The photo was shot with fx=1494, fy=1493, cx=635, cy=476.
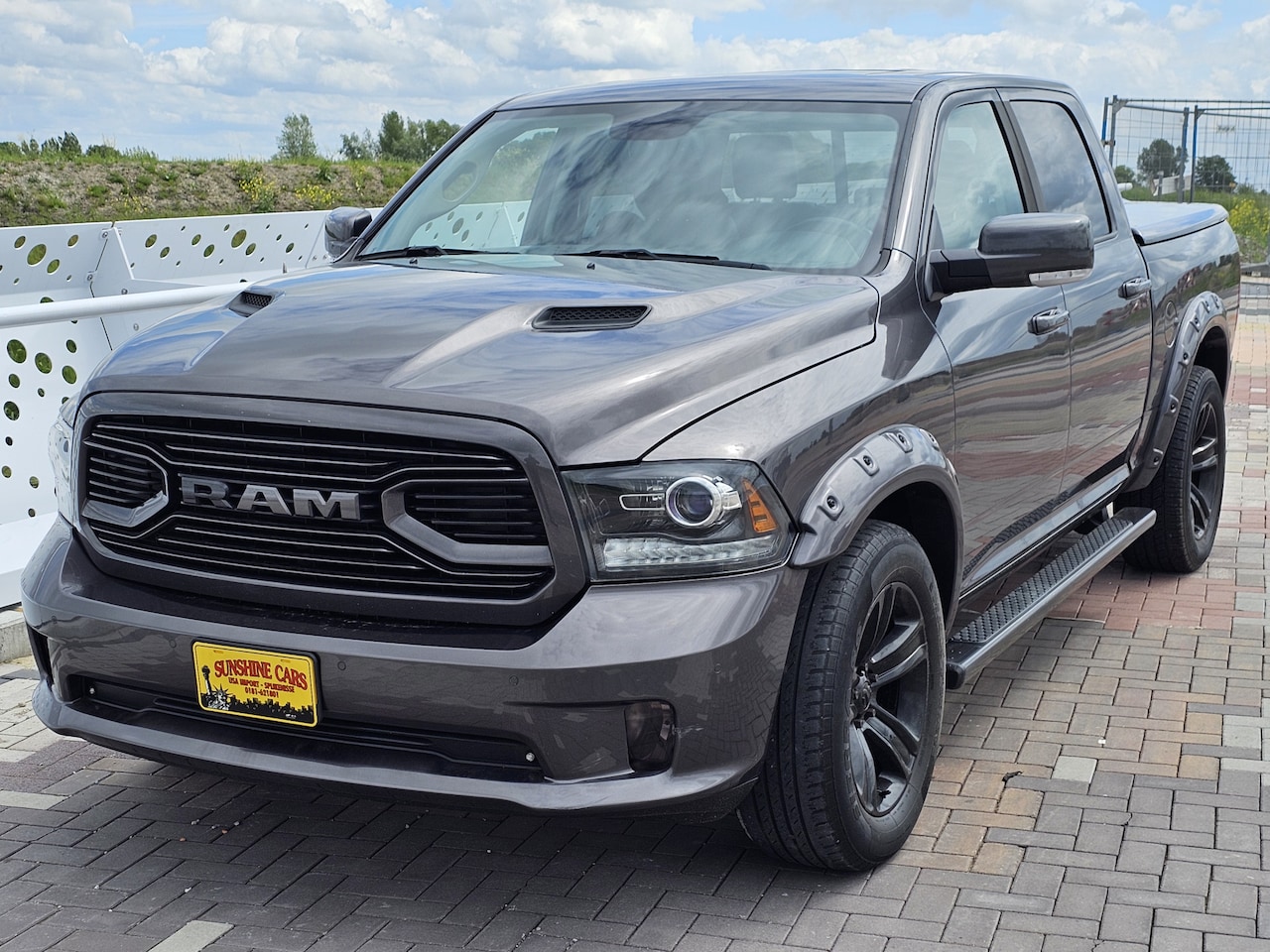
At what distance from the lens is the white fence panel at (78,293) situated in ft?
20.8

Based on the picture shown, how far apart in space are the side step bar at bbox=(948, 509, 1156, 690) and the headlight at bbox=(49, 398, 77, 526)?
229cm

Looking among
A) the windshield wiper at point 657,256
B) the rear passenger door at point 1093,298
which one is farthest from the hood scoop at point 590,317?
the rear passenger door at point 1093,298

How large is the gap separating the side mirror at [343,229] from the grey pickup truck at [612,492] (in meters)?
0.69

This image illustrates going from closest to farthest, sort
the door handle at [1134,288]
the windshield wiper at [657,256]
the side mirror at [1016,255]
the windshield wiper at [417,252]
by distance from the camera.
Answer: the side mirror at [1016,255]
the windshield wiper at [657,256]
the windshield wiper at [417,252]
the door handle at [1134,288]

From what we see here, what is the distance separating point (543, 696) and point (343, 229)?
2.62 meters

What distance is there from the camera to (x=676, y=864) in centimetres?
376

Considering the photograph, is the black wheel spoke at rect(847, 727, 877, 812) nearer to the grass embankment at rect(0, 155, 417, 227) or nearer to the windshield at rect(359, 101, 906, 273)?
the windshield at rect(359, 101, 906, 273)

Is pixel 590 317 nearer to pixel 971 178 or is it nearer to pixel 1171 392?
pixel 971 178

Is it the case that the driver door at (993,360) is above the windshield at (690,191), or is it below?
below

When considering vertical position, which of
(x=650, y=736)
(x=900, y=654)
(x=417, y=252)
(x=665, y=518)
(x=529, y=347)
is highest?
(x=417, y=252)

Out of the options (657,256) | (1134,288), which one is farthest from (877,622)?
(1134,288)

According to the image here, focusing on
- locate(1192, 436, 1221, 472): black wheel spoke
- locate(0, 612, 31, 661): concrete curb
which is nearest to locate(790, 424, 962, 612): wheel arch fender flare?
locate(1192, 436, 1221, 472): black wheel spoke

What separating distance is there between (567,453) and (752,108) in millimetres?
1898

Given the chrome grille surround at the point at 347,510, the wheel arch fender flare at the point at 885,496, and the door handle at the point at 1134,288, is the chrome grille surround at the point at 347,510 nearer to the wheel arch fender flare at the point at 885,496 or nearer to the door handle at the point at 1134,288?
the wheel arch fender flare at the point at 885,496
